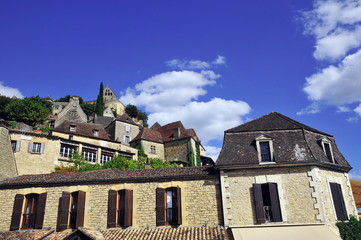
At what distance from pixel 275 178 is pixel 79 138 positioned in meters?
29.6

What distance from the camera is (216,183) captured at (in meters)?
15.1

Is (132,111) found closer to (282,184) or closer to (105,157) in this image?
(105,157)

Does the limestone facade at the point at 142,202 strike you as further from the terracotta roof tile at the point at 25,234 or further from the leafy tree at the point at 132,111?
the leafy tree at the point at 132,111

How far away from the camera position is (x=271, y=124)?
1689 cm

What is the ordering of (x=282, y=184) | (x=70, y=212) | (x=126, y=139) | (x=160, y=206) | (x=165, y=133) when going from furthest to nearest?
(x=126, y=139) < (x=165, y=133) < (x=70, y=212) < (x=160, y=206) < (x=282, y=184)

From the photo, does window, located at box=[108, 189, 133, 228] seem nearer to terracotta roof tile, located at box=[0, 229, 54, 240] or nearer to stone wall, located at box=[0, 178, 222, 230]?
stone wall, located at box=[0, 178, 222, 230]

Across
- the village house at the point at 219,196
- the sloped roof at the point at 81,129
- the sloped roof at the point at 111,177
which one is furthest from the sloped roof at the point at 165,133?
the village house at the point at 219,196

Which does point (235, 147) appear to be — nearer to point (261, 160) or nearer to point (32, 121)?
point (261, 160)

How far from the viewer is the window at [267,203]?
13.8 metres

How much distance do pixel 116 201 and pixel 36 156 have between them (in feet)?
60.1

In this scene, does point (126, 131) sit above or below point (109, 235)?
above

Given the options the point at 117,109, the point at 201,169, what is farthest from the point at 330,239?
the point at 117,109

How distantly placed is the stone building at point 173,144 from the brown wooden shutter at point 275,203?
26.1m

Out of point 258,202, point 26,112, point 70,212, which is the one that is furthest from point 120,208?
point 26,112
